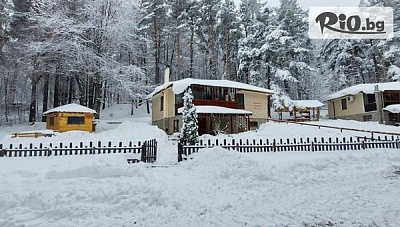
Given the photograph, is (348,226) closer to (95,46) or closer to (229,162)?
(229,162)

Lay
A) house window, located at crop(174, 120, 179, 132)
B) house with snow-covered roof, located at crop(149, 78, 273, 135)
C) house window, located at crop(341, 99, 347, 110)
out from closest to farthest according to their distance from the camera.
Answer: house with snow-covered roof, located at crop(149, 78, 273, 135)
house window, located at crop(174, 120, 179, 132)
house window, located at crop(341, 99, 347, 110)

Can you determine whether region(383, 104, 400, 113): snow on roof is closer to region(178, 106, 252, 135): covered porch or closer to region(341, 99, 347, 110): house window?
region(341, 99, 347, 110): house window

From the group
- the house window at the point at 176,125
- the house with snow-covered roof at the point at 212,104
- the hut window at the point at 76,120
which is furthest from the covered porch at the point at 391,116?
the hut window at the point at 76,120

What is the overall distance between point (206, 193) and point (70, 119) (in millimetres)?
20675

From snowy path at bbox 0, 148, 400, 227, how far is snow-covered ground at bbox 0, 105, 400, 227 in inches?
0.7

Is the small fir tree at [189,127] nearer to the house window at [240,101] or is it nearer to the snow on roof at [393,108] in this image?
the house window at [240,101]

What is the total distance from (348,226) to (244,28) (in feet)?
126

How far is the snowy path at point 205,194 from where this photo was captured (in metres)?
4.15

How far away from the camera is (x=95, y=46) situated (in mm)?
23875

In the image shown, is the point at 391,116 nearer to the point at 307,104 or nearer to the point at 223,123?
the point at 307,104

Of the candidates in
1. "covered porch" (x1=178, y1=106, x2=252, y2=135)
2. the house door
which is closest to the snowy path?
"covered porch" (x1=178, y1=106, x2=252, y2=135)

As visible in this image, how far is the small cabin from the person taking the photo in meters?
21.6

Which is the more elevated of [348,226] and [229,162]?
[229,162]

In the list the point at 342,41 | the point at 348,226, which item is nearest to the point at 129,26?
the point at 348,226
